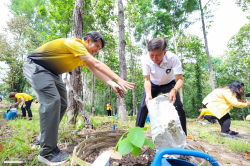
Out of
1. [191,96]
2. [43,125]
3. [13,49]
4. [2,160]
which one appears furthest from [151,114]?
[191,96]

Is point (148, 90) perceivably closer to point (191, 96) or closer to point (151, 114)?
point (151, 114)

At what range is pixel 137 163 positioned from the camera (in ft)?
3.99

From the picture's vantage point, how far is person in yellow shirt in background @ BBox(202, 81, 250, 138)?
2.92 meters

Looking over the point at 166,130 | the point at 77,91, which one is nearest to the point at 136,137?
the point at 166,130

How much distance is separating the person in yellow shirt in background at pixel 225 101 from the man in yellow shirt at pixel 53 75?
9.29 ft

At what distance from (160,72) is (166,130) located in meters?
0.96

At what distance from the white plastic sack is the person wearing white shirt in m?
0.47

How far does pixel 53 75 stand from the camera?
165cm

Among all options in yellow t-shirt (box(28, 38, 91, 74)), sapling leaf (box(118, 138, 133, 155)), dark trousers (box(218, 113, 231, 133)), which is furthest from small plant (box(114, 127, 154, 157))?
dark trousers (box(218, 113, 231, 133))

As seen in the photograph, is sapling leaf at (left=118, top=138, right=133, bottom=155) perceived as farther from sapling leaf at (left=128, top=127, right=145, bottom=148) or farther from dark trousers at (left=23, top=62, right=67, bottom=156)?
dark trousers at (left=23, top=62, right=67, bottom=156)

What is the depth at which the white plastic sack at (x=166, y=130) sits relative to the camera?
1.04m

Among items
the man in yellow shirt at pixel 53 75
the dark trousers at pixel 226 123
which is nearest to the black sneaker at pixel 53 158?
the man in yellow shirt at pixel 53 75

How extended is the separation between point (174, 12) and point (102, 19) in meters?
5.13

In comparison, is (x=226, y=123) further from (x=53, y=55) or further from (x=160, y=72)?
(x=53, y=55)
